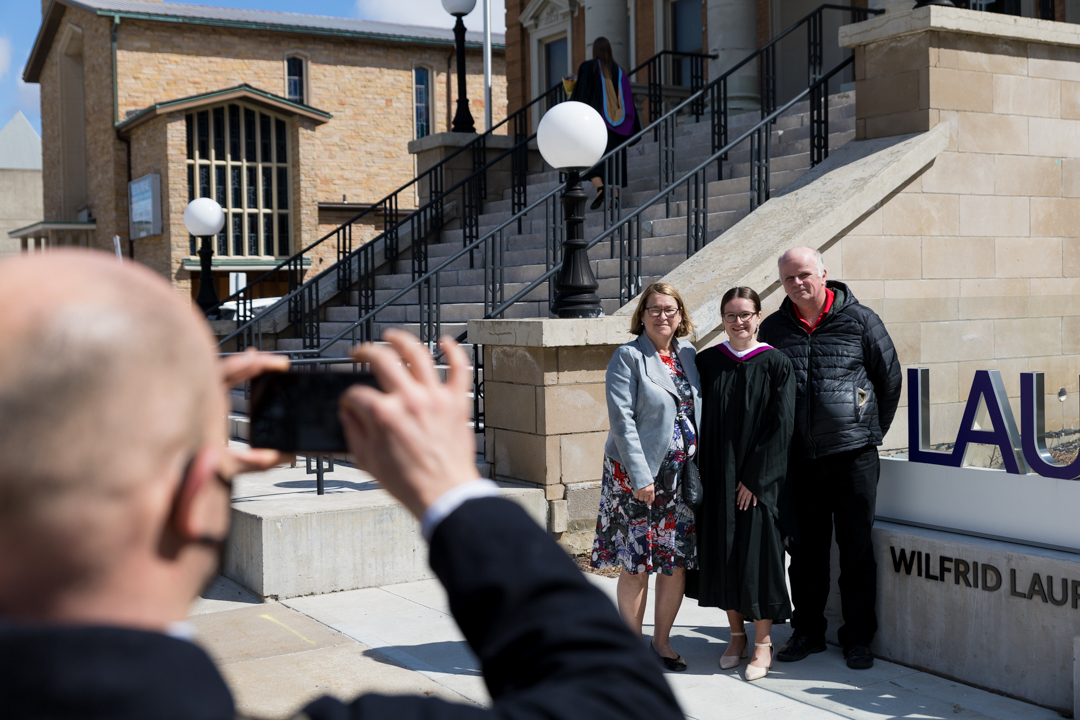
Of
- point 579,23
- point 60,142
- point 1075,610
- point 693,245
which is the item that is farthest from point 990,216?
point 60,142

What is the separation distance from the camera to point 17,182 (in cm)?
4641

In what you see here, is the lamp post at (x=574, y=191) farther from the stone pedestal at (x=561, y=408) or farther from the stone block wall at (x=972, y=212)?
the stone block wall at (x=972, y=212)

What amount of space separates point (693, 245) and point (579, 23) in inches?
460

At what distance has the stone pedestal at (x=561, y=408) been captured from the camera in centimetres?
726

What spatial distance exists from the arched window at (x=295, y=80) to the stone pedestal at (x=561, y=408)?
24.1 meters

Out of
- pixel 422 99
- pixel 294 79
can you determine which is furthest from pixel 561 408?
pixel 422 99

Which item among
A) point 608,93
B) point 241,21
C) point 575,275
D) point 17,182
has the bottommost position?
point 575,275

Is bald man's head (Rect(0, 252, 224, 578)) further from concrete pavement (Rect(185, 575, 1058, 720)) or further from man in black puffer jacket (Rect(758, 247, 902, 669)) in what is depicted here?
man in black puffer jacket (Rect(758, 247, 902, 669))

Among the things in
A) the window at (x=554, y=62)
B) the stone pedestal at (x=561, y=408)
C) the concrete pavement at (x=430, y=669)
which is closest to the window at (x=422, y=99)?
the window at (x=554, y=62)

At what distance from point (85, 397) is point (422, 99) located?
3156 cm

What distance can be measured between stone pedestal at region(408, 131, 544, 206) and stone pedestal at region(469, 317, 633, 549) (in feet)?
25.6

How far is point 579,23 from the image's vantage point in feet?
66.9

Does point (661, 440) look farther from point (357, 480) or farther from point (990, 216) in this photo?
point (990, 216)

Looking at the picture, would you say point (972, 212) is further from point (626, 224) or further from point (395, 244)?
point (395, 244)
